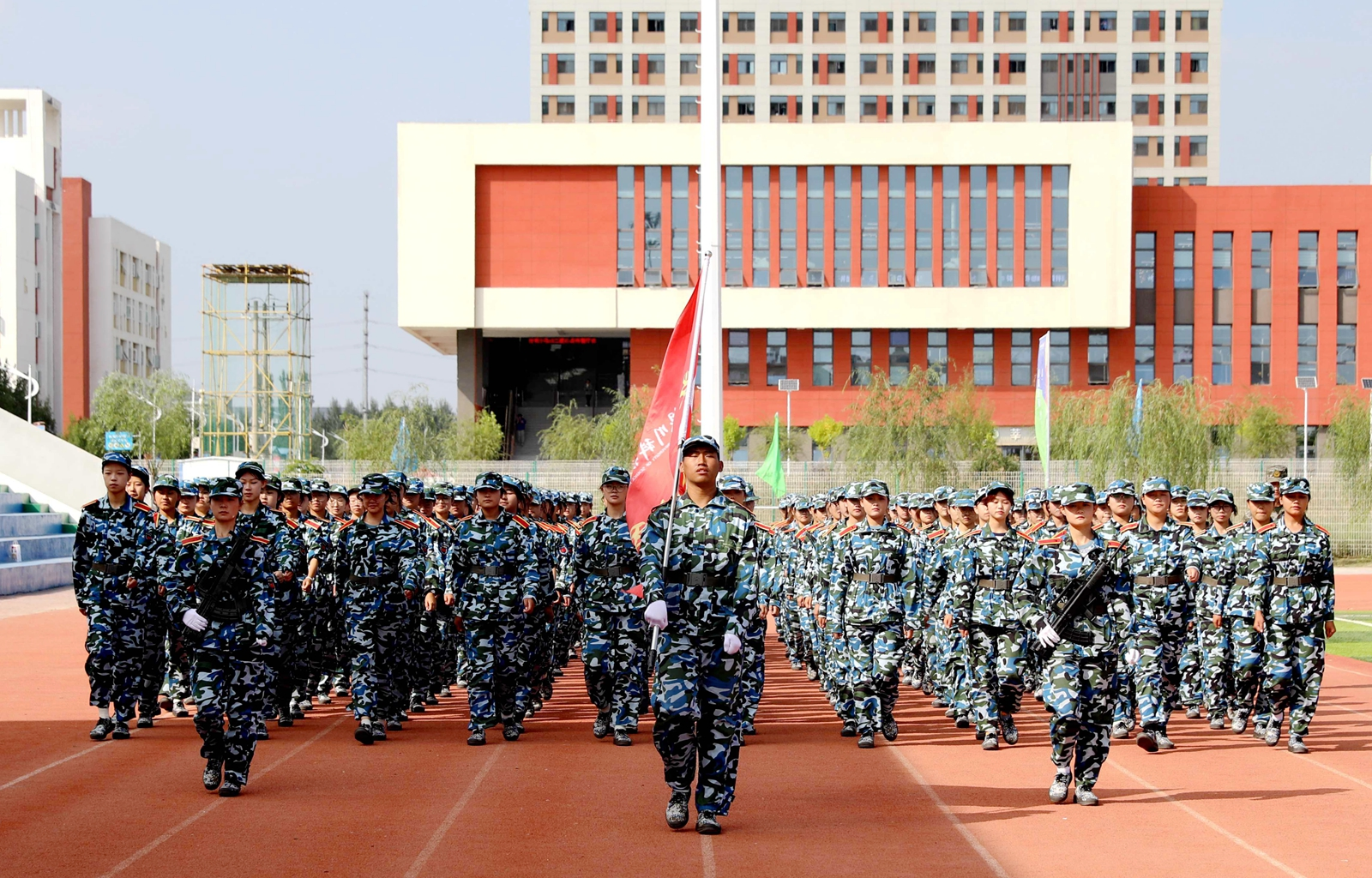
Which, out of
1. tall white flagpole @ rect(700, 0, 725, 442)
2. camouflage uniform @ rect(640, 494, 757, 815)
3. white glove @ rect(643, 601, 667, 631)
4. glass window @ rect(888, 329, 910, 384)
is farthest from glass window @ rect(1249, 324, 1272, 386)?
white glove @ rect(643, 601, 667, 631)

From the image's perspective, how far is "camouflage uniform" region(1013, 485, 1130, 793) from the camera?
9.31 m

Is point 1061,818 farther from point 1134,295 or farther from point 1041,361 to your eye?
point 1134,295

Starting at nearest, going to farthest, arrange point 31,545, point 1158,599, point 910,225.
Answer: point 1158,599, point 31,545, point 910,225

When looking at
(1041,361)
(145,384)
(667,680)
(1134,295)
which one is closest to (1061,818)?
(667,680)

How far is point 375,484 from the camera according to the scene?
12.5 metres

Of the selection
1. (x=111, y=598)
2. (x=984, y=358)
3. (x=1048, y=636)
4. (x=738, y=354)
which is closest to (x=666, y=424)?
(x=1048, y=636)

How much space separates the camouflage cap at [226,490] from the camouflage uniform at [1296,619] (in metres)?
8.08

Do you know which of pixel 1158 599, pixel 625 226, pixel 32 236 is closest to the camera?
pixel 1158 599

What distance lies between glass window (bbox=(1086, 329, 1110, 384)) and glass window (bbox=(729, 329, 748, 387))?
1538cm

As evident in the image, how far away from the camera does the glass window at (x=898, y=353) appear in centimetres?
6544

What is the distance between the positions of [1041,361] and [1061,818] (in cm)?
1516

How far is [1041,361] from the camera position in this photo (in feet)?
76.8

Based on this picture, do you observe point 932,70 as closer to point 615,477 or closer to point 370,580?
point 615,477

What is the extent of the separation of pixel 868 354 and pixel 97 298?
64.7 metres
